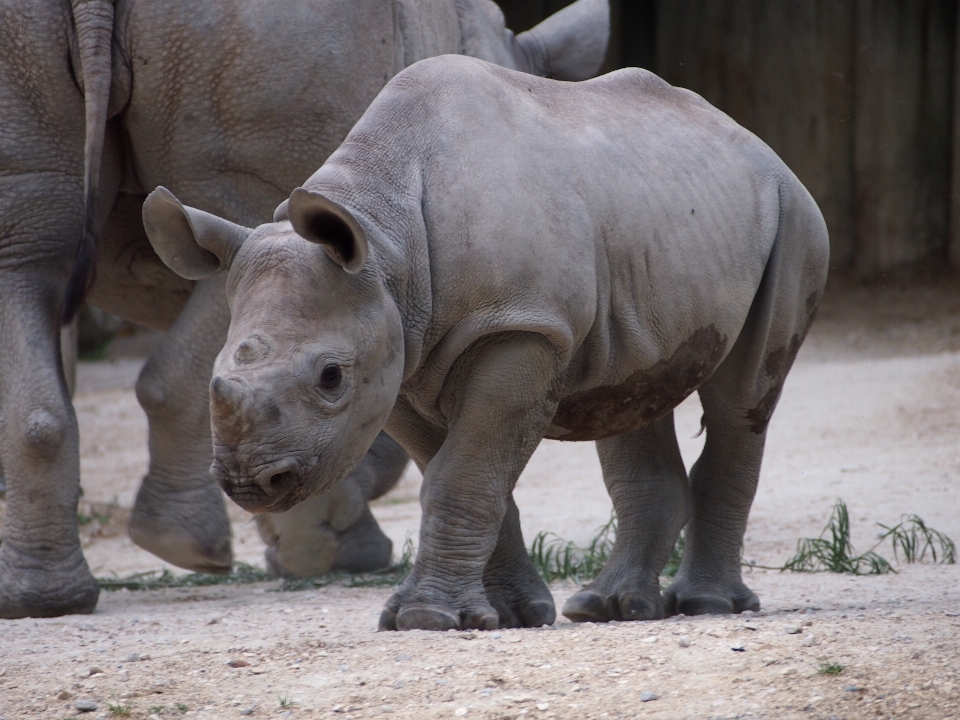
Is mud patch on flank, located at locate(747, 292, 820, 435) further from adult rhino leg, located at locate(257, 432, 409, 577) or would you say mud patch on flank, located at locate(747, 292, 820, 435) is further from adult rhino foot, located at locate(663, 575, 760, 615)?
adult rhino leg, located at locate(257, 432, 409, 577)

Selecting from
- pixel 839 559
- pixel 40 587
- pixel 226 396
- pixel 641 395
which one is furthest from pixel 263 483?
pixel 839 559

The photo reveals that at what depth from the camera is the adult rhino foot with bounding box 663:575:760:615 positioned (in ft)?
15.9

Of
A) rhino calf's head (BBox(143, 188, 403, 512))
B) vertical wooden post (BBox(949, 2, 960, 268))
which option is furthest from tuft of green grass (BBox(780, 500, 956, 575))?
vertical wooden post (BBox(949, 2, 960, 268))

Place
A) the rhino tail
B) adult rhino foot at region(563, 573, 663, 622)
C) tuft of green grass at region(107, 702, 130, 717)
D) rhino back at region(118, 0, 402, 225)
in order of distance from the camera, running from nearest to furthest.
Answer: tuft of green grass at region(107, 702, 130, 717), adult rhino foot at region(563, 573, 663, 622), rhino back at region(118, 0, 402, 225), the rhino tail

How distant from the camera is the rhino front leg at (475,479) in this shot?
4027 mm

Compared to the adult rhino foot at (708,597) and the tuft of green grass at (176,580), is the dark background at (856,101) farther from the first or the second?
the adult rhino foot at (708,597)

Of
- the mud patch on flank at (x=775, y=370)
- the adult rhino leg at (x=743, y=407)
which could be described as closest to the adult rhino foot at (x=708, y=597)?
the adult rhino leg at (x=743, y=407)

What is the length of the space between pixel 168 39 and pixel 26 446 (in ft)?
4.94

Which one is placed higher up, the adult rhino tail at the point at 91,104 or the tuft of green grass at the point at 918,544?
the adult rhino tail at the point at 91,104

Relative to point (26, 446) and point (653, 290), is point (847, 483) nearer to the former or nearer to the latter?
point (653, 290)

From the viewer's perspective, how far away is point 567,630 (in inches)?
150

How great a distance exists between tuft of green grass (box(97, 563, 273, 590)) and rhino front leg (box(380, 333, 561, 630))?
2298 mm

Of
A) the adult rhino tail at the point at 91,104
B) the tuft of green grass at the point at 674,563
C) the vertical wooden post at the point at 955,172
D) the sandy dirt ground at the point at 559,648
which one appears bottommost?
the sandy dirt ground at the point at 559,648

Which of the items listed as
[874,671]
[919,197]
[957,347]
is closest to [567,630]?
[874,671]
